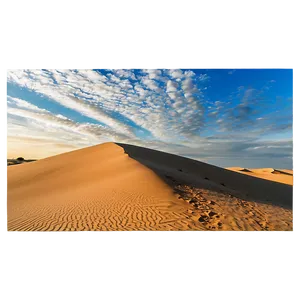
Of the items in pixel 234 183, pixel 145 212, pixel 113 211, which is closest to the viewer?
pixel 145 212

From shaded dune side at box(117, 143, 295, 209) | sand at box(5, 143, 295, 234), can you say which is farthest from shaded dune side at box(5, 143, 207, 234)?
shaded dune side at box(117, 143, 295, 209)

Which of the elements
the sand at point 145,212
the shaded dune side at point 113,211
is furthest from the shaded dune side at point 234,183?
the shaded dune side at point 113,211

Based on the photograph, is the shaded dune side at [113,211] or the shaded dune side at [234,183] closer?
the shaded dune side at [113,211]

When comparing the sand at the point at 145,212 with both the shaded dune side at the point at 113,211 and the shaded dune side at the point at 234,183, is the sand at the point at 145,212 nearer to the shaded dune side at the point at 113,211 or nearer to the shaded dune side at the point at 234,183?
the shaded dune side at the point at 113,211

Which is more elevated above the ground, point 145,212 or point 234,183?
point 234,183

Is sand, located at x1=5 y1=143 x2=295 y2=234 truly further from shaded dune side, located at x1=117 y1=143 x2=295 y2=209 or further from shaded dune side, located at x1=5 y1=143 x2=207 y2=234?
shaded dune side, located at x1=117 y1=143 x2=295 y2=209

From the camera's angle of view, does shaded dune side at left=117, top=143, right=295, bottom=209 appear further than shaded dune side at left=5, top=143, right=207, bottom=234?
Yes

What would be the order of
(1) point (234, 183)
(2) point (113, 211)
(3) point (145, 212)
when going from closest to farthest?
(3) point (145, 212)
(2) point (113, 211)
(1) point (234, 183)

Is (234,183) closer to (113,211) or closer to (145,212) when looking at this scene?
(145,212)

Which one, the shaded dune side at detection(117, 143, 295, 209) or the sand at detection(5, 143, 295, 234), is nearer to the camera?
the sand at detection(5, 143, 295, 234)

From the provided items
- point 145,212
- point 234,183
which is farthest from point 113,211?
point 234,183
